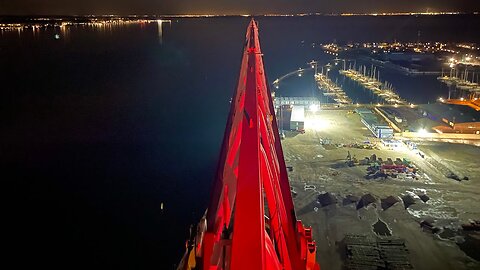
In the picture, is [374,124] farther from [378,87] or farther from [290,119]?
[378,87]

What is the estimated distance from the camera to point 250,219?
2.09 meters

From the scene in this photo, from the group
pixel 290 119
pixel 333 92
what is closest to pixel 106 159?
pixel 290 119

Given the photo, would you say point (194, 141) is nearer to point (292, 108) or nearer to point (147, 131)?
point (147, 131)

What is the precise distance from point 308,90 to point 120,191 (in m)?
27.7

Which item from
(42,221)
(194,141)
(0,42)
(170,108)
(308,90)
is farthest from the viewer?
(0,42)

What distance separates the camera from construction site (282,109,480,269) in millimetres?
10133

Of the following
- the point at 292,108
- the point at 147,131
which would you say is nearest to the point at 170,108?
the point at 147,131

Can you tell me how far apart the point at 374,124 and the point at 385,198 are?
8491 mm

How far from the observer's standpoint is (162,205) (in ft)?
55.1

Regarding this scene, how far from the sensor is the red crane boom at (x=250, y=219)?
2.01 m

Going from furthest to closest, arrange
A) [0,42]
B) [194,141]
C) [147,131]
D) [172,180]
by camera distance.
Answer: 1. [0,42]
2. [147,131]
3. [194,141]
4. [172,180]

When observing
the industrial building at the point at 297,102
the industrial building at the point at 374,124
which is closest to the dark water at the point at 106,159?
the industrial building at the point at 297,102

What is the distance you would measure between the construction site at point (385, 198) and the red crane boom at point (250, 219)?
19.7 feet

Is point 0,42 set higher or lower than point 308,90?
higher
